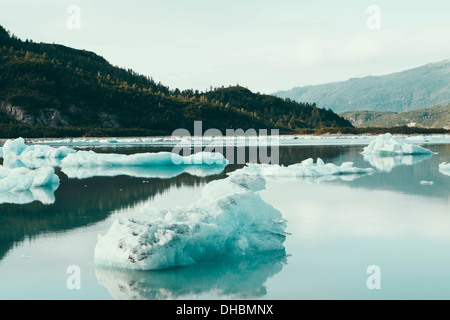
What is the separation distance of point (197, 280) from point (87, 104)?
133930 mm

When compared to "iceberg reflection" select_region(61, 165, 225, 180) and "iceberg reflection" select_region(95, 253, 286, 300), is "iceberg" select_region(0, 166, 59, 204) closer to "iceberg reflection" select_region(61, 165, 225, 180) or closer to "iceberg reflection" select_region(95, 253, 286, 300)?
"iceberg reflection" select_region(61, 165, 225, 180)

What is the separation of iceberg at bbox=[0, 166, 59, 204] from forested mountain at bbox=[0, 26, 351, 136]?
295 ft

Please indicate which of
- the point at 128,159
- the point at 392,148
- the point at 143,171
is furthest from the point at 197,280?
the point at 392,148

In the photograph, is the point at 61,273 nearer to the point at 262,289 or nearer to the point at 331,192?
the point at 262,289

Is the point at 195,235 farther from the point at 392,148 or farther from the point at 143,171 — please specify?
the point at 392,148

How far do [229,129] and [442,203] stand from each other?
12895cm

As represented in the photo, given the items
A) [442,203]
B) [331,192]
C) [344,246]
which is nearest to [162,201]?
[331,192]

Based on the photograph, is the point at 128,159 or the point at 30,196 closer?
the point at 30,196

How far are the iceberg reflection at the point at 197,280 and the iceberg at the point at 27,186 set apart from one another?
8524mm

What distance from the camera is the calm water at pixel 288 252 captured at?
7.26 meters

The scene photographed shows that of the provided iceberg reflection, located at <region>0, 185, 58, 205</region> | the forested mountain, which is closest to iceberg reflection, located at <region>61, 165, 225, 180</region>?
iceberg reflection, located at <region>0, 185, 58, 205</region>

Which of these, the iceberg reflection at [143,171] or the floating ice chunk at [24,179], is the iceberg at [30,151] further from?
the floating ice chunk at [24,179]

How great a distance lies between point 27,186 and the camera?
712 inches

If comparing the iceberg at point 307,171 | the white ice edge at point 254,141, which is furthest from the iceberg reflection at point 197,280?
the white ice edge at point 254,141
